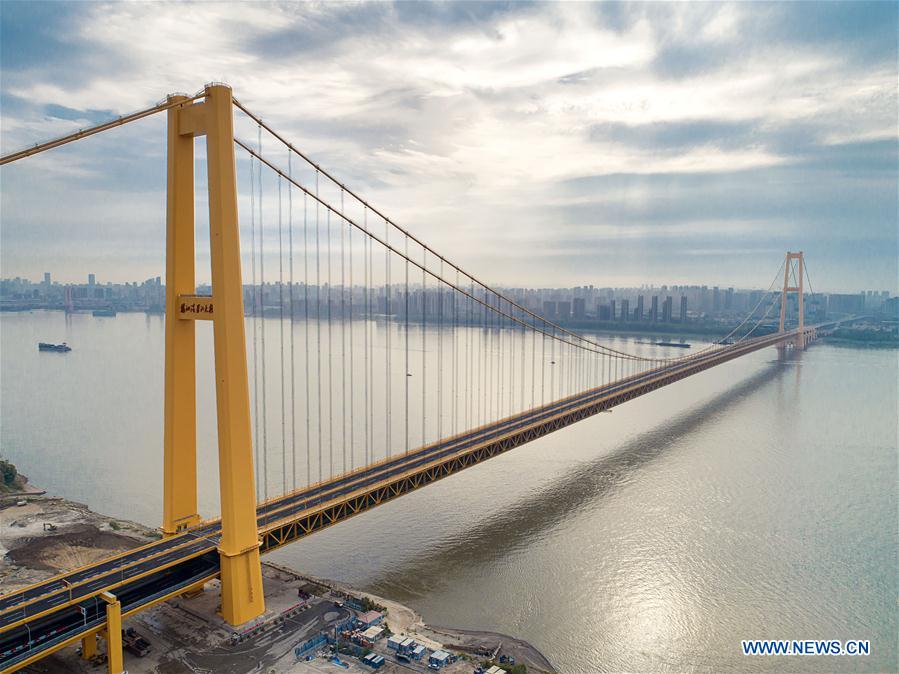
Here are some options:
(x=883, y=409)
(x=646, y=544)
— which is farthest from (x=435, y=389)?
(x=883, y=409)

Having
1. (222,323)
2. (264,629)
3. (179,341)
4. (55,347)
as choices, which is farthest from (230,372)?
(55,347)

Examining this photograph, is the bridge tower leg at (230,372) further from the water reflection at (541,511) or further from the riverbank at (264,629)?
the water reflection at (541,511)

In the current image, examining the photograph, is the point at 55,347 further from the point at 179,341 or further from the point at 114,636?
the point at 114,636

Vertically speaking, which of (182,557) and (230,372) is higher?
(230,372)

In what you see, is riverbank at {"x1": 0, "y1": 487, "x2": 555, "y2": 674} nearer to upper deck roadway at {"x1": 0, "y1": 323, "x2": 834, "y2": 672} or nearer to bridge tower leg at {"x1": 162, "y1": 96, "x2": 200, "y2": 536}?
upper deck roadway at {"x1": 0, "y1": 323, "x2": 834, "y2": 672}

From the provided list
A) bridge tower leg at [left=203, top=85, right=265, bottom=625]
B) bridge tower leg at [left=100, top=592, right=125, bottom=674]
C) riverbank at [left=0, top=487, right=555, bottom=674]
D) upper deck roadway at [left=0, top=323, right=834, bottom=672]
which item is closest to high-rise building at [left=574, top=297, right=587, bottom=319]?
upper deck roadway at [left=0, top=323, right=834, bottom=672]

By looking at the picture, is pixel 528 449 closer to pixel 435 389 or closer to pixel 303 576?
pixel 435 389

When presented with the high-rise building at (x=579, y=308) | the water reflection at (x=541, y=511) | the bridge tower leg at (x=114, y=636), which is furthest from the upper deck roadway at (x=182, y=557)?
the high-rise building at (x=579, y=308)
